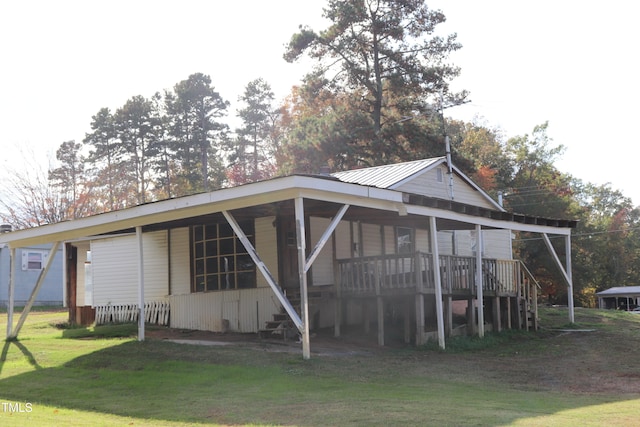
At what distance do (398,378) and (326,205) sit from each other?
4.86 metres

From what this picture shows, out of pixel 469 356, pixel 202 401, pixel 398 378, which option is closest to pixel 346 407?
pixel 202 401

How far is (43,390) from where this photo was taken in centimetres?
1142

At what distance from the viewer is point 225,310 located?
1839cm

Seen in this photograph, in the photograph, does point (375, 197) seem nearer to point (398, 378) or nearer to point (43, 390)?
point (398, 378)

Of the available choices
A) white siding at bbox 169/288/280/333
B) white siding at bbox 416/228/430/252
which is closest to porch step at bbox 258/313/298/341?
white siding at bbox 169/288/280/333

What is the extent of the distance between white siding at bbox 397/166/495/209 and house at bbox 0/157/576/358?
0.07m

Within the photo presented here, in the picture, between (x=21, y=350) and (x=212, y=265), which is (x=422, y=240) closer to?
(x=212, y=265)

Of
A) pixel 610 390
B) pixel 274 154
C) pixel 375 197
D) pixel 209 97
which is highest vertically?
pixel 209 97

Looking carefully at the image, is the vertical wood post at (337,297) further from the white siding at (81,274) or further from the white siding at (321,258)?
the white siding at (81,274)

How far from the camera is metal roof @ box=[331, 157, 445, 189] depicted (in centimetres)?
1936

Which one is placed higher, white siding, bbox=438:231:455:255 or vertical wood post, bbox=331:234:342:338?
white siding, bbox=438:231:455:255

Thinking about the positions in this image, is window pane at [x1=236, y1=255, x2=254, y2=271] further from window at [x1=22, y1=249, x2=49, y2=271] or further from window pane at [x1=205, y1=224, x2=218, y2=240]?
window at [x1=22, y1=249, x2=49, y2=271]

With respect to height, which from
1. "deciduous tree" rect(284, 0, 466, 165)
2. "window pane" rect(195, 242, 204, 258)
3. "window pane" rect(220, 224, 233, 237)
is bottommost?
"window pane" rect(195, 242, 204, 258)

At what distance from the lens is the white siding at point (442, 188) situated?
850 inches
